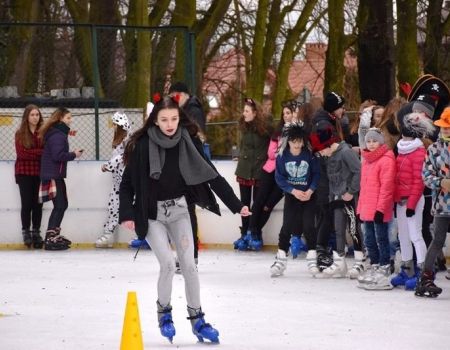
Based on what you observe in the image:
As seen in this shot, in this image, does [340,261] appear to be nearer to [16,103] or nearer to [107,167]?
[107,167]

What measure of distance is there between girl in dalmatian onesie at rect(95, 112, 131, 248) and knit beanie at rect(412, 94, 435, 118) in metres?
4.00

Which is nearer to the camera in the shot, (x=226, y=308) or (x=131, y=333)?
(x=131, y=333)

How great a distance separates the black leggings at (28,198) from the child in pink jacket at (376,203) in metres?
5.25

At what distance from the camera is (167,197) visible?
33.5ft

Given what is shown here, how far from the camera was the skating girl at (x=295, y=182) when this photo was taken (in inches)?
563

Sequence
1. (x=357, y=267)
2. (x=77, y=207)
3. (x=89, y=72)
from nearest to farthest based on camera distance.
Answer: (x=357, y=267)
(x=77, y=207)
(x=89, y=72)

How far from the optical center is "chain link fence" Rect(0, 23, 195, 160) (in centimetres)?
1944

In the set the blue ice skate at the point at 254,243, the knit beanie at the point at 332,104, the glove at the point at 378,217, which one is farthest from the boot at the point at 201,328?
the blue ice skate at the point at 254,243

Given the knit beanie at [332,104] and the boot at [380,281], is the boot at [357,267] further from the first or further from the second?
the knit beanie at [332,104]

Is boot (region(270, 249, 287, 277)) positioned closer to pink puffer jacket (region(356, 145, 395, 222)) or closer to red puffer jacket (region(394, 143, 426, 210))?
pink puffer jacket (region(356, 145, 395, 222))

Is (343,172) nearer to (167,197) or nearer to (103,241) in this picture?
(167,197)

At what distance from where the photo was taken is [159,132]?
1030 centimetres

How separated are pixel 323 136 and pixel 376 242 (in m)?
1.26

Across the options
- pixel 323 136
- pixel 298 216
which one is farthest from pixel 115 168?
pixel 323 136
